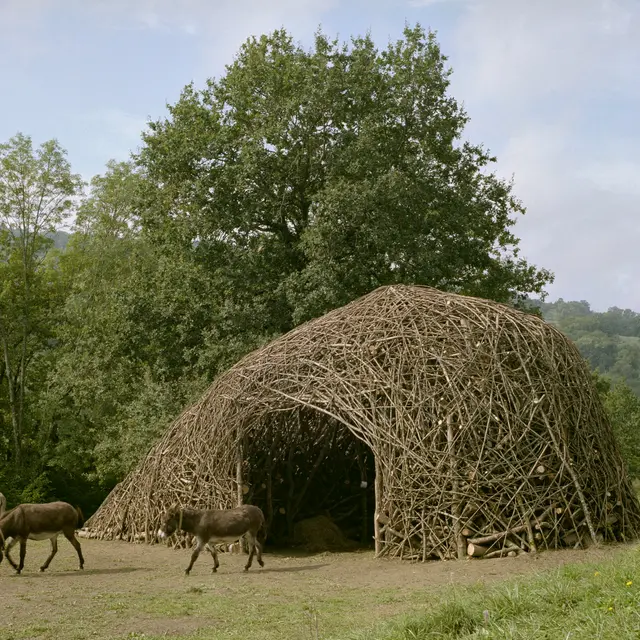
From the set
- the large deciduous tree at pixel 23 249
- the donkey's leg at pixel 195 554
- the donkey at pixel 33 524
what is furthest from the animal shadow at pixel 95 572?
the large deciduous tree at pixel 23 249

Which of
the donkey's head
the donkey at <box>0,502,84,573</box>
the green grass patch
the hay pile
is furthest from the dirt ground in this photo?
the green grass patch

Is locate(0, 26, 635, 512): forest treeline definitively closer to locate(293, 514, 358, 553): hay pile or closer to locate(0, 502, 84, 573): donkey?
locate(293, 514, 358, 553): hay pile

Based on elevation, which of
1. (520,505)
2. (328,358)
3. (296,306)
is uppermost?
(296,306)

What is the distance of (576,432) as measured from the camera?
43.6 feet

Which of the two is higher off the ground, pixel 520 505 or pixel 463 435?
pixel 463 435

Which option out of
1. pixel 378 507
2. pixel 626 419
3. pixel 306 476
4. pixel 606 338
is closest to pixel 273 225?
pixel 306 476

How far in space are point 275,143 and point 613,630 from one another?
19.3 meters

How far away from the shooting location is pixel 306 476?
59.3ft

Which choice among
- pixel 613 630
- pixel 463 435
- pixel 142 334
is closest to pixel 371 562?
pixel 463 435

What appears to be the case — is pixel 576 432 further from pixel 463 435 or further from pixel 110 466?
pixel 110 466

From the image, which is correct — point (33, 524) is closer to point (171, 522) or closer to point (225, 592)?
point (171, 522)

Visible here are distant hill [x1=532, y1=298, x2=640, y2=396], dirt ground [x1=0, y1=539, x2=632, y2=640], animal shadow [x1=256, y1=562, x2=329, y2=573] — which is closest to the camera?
dirt ground [x1=0, y1=539, x2=632, y2=640]

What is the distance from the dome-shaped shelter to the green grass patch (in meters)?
4.56

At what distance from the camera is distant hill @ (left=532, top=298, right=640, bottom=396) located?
4045 inches
